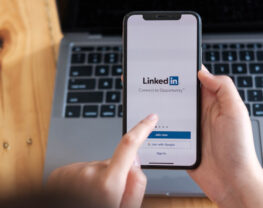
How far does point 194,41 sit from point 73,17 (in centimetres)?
27

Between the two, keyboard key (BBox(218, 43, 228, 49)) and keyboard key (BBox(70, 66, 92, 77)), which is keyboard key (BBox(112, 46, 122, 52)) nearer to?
keyboard key (BBox(70, 66, 92, 77))

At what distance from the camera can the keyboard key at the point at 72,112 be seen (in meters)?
0.59

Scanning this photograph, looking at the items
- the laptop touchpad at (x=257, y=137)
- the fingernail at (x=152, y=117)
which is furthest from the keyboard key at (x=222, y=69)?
the fingernail at (x=152, y=117)

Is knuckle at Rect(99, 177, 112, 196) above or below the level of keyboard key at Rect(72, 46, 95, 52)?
below

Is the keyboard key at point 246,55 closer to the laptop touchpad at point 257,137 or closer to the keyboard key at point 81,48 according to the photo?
the laptop touchpad at point 257,137

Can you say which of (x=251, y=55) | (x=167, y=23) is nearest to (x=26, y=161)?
(x=167, y=23)

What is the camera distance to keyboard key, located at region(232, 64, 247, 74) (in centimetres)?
61

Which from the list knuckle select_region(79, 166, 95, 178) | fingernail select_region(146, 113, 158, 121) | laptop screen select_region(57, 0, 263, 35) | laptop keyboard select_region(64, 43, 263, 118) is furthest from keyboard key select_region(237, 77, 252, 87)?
knuckle select_region(79, 166, 95, 178)

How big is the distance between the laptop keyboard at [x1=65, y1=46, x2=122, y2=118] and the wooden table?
0.20 feet

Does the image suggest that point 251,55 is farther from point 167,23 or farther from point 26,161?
point 26,161

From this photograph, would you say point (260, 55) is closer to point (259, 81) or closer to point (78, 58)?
point (259, 81)

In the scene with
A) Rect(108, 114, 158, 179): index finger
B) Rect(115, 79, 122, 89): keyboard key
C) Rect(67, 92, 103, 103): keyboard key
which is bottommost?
Rect(108, 114, 158, 179): index finger

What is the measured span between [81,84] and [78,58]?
59 millimetres

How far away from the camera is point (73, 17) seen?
65cm
